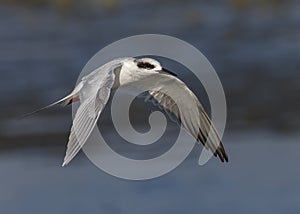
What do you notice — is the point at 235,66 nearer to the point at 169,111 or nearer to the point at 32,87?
the point at 32,87

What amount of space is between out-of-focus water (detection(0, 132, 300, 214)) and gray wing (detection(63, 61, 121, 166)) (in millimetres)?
2687

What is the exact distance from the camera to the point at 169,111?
25.5 feet

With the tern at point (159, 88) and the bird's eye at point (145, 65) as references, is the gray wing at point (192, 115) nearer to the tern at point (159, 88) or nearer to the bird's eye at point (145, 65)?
the tern at point (159, 88)

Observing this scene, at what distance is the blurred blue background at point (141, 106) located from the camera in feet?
32.2

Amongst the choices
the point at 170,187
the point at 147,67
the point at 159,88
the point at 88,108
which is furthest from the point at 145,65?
the point at 170,187

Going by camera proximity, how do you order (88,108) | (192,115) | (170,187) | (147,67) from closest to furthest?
(88,108), (147,67), (192,115), (170,187)

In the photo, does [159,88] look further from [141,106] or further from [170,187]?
[141,106]

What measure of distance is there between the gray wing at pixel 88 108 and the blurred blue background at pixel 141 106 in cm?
271

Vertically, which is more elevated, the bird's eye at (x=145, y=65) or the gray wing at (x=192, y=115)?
the bird's eye at (x=145, y=65)

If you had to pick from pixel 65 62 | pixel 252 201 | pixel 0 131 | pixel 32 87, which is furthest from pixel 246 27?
pixel 252 201

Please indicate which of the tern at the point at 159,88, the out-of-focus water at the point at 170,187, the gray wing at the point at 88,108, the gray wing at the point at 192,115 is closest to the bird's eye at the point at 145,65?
the tern at the point at 159,88

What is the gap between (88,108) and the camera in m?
6.55

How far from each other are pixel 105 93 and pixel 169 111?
1.19 m

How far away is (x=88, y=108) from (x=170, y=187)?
11.8 feet
